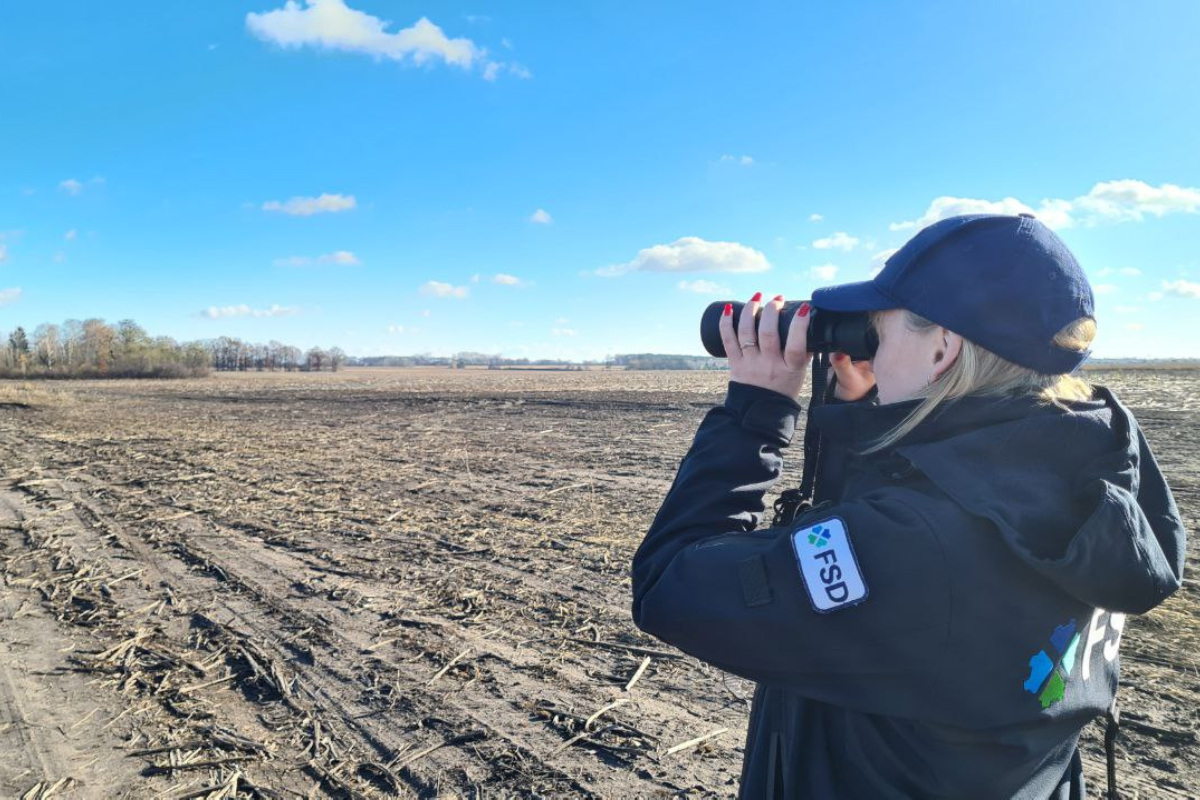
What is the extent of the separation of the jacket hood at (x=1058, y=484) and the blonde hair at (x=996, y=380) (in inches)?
0.7

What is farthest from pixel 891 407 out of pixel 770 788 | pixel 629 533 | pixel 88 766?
pixel 629 533

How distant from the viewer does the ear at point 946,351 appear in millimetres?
1135

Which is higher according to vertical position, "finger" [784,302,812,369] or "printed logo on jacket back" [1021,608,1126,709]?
"finger" [784,302,812,369]

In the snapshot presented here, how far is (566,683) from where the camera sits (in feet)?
12.5

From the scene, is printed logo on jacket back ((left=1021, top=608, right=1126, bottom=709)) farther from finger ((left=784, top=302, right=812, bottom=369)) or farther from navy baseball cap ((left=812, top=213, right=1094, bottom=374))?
finger ((left=784, top=302, right=812, bottom=369))

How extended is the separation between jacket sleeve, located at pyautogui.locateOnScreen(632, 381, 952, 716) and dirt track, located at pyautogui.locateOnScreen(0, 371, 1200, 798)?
2.16 m

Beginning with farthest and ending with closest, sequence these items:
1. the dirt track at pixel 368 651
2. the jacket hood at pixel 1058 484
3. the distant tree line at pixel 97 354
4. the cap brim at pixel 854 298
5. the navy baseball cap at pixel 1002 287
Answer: the distant tree line at pixel 97 354
the dirt track at pixel 368 651
the cap brim at pixel 854 298
the navy baseball cap at pixel 1002 287
the jacket hood at pixel 1058 484

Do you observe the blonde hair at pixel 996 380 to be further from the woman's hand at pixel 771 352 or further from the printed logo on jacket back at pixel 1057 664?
the printed logo on jacket back at pixel 1057 664

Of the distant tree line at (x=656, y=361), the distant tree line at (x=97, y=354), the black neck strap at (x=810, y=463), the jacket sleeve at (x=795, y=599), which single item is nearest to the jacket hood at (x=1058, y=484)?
the jacket sleeve at (x=795, y=599)

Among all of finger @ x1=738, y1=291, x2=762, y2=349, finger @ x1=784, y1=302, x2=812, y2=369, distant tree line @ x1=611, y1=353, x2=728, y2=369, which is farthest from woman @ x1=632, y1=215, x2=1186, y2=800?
distant tree line @ x1=611, y1=353, x2=728, y2=369

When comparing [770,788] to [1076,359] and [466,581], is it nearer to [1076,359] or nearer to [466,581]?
[1076,359]

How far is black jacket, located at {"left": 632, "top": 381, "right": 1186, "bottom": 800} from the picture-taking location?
0.99m

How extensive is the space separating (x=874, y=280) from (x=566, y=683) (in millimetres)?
3248

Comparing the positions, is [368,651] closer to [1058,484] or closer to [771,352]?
[771,352]
